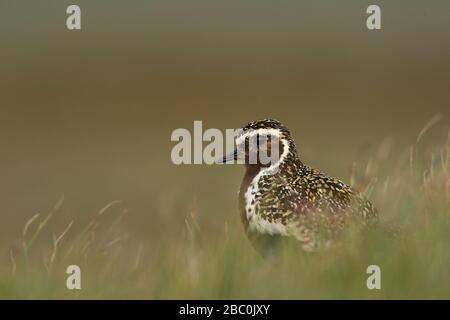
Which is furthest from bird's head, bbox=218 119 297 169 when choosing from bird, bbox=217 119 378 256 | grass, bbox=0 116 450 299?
grass, bbox=0 116 450 299

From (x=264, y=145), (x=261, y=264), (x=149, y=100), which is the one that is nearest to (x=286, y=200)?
(x=264, y=145)

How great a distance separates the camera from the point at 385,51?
3659 centimetres

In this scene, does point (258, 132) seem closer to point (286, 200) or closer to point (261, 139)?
point (261, 139)

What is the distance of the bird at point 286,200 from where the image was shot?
8.71 meters

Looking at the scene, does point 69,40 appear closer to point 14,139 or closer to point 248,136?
point 14,139

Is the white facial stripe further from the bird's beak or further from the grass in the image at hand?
the grass

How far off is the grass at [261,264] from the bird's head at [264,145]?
2.67 ft

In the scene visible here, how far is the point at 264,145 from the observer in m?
9.80

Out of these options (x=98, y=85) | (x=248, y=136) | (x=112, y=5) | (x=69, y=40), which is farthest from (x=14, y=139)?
(x=248, y=136)

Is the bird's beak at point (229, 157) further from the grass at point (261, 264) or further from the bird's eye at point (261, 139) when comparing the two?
the grass at point (261, 264)

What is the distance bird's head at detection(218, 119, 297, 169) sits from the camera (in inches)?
382

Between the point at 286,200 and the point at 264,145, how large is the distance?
87cm

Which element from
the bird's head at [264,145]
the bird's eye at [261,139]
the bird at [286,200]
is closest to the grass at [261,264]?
the bird at [286,200]
